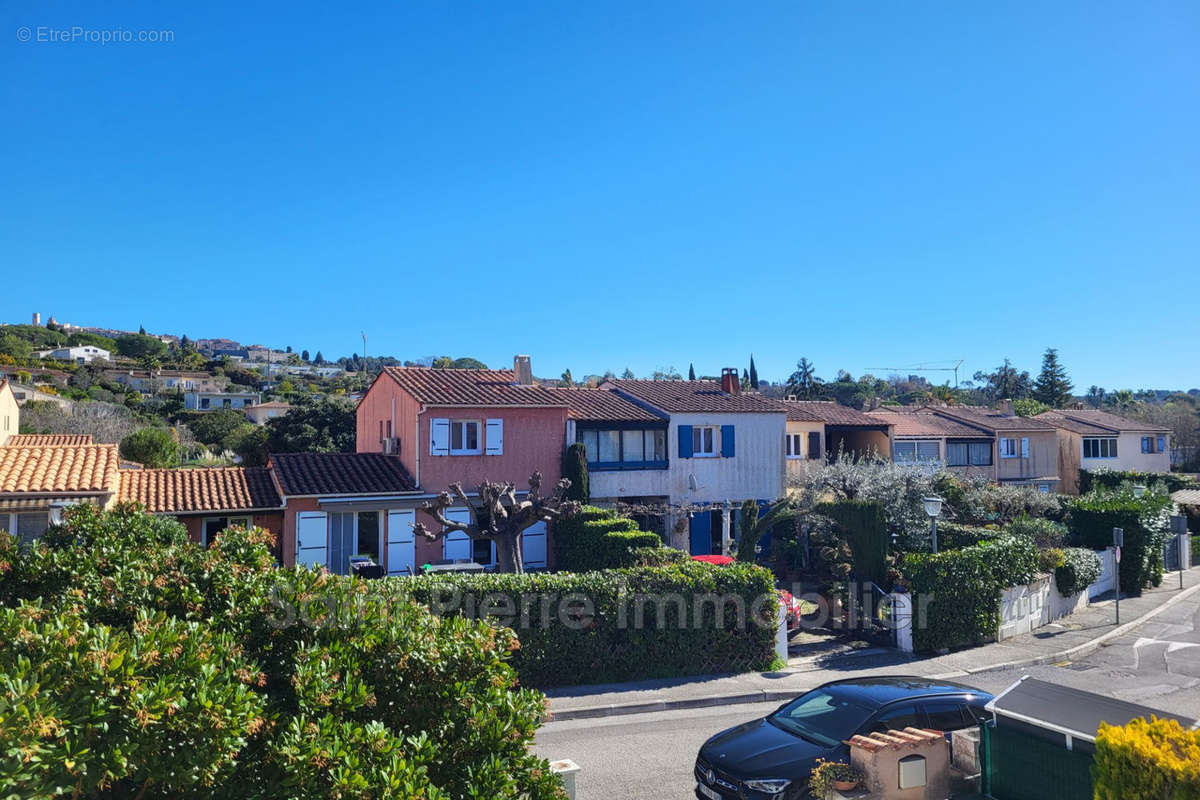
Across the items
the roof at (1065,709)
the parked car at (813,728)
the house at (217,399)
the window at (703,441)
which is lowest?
the parked car at (813,728)

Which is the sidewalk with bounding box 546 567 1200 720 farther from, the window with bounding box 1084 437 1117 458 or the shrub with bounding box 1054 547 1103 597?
the window with bounding box 1084 437 1117 458

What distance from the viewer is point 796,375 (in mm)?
89188

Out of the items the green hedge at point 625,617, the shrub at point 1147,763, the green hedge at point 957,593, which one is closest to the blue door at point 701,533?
the green hedge at point 957,593

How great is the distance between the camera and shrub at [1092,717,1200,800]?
17.6 ft

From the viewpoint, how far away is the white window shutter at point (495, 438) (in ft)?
85.7

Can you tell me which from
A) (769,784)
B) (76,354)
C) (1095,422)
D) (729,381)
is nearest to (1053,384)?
(1095,422)

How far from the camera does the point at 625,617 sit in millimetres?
14648

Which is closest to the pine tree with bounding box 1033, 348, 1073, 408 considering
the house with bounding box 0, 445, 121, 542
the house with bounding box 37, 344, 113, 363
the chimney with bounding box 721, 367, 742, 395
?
the chimney with bounding box 721, 367, 742, 395

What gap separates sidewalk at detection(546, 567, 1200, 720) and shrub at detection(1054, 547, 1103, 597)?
797 mm

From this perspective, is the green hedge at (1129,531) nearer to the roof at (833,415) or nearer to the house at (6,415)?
the roof at (833,415)

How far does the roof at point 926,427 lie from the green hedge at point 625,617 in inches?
1102

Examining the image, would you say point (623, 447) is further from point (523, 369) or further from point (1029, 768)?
point (1029, 768)

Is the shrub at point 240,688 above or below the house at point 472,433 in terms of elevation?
below

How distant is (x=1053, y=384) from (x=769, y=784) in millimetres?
85261
